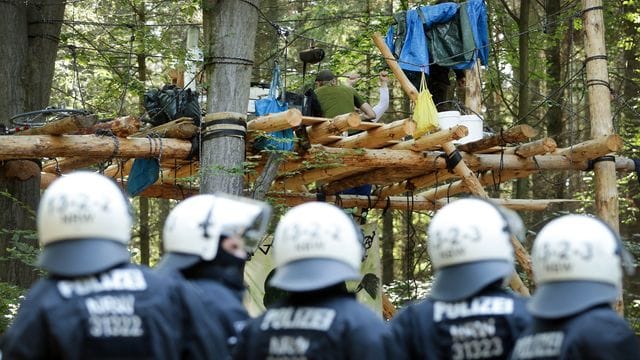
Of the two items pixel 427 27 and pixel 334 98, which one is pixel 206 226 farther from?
pixel 427 27

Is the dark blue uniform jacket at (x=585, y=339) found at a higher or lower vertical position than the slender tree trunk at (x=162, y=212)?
lower

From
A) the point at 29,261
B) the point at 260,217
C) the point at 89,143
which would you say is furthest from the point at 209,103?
the point at 260,217

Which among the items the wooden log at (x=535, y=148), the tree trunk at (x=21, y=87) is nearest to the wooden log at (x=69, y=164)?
the tree trunk at (x=21, y=87)

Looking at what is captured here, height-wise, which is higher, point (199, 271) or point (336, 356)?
point (199, 271)

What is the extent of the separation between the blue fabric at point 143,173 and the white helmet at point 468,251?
640 cm

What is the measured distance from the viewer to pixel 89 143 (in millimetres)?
9594

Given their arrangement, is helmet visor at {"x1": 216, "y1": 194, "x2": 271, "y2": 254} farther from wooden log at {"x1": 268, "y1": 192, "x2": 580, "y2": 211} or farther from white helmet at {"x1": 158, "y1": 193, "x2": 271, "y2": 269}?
wooden log at {"x1": 268, "y1": 192, "x2": 580, "y2": 211}

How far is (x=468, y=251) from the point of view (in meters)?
4.57

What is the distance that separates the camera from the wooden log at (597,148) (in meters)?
10.6

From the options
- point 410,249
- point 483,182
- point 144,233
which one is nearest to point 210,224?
point 483,182

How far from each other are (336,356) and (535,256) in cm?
97

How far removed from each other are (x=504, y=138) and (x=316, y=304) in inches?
266

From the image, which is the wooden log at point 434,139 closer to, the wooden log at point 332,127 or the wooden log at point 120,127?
the wooden log at point 332,127

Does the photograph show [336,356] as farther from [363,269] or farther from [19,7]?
[19,7]
